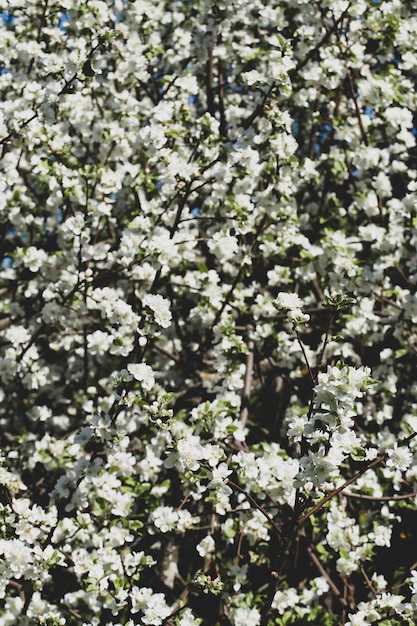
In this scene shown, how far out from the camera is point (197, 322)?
4.98m

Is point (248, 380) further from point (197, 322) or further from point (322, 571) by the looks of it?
point (322, 571)

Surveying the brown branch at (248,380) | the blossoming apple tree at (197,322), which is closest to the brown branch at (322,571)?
the blossoming apple tree at (197,322)

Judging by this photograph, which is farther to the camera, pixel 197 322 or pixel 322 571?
pixel 197 322

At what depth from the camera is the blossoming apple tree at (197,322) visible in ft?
11.0

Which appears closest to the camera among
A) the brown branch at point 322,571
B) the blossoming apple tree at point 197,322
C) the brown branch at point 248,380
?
the blossoming apple tree at point 197,322

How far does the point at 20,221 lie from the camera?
182 inches

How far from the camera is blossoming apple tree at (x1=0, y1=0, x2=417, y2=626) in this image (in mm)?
3348

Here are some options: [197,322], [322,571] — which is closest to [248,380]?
[197,322]

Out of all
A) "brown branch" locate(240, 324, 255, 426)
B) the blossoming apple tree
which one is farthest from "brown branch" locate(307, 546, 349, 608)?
"brown branch" locate(240, 324, 255, 426)

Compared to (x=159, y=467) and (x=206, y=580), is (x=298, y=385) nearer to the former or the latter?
(x=159, y=467)

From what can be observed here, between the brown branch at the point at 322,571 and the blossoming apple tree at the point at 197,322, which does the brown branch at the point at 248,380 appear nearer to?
A: the blossoming apple tree at the point at 197,322

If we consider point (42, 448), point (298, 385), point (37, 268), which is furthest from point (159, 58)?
point (42, 448)

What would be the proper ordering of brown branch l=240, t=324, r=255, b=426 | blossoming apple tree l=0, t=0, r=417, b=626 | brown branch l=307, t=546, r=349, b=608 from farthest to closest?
1. brown branch l=240, t=324, r=255, b=426
2. brown branch l=307, t=546, r=349, b=608
3. blossoming apple tree l=0, t=0, r=417, b=626

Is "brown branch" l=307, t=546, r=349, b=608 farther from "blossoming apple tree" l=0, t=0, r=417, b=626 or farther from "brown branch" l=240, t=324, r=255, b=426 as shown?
"brown branch" l=240, t=324, r=255, b=426
